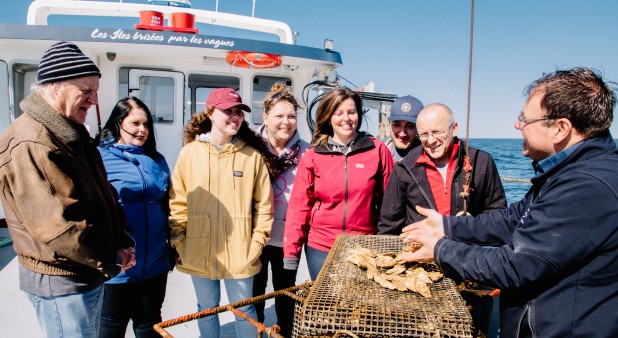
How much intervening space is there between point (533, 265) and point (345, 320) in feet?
2.18

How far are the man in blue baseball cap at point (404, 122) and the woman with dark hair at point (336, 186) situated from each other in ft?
1.19

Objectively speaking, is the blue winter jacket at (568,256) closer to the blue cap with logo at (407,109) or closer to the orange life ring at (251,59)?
the blue cap with logo at (407,109)

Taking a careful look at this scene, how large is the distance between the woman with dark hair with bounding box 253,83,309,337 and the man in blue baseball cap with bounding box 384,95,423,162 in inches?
29.8

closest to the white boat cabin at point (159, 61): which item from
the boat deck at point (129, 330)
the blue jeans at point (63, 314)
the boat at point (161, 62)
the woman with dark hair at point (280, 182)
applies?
the boat at point (161, 62)

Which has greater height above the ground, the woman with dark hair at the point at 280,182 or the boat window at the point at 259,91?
the boat window at the point at 259,91

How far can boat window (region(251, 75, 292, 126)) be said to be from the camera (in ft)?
20.3

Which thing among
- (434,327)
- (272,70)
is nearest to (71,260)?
(434,327)

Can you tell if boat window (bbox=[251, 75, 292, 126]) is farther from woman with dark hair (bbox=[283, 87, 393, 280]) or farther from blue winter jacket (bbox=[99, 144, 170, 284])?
blue winter jacket (bbox=[99, 144, 170, 284])

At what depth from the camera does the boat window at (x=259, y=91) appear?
6199 mm

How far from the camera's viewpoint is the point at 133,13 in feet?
21.2

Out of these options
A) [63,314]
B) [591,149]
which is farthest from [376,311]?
[63,314]

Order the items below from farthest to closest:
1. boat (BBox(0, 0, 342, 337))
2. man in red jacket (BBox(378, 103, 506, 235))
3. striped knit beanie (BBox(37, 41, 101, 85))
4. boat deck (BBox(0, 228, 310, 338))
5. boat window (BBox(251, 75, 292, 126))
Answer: boat window (BBox(251, 75, 292, 126)), boat (BBox(0, 0, 342, 337)), boat deck (BBox(0, 228, 310, 338)), man in red jacket (BBox(378, 103, 506, 235)), striped knit beanie (BBox(37, 41, 101, 85))

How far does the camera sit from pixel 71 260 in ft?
5.91

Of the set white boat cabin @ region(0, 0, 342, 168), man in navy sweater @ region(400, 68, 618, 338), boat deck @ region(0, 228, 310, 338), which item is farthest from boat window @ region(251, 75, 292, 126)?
man in navy sweater @ region(400, 68, 618, 338)
